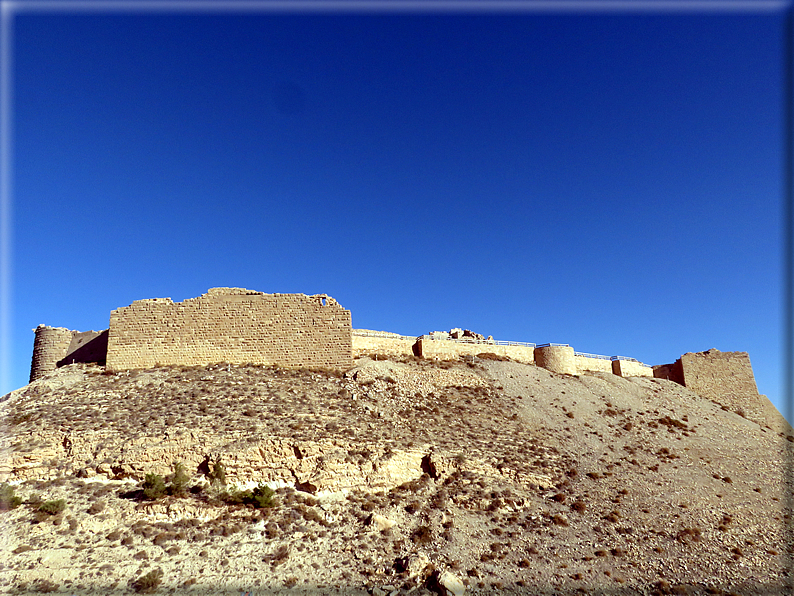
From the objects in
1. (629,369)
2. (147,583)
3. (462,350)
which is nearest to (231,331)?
(147,583)

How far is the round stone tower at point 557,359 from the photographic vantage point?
25.3 meters

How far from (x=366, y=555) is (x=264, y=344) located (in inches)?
413

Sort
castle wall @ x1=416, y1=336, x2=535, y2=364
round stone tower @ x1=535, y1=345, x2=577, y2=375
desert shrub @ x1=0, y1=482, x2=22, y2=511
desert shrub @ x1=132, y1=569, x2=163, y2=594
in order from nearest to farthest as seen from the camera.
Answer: desert shrub @ x1=132, y1=569, x2=163, y2=594
desert shrub @ x1=0, y1=482, x2=22, y2=511
castle wall @ x1=416, y1=336, x2=535, y2=364
round stone tower @ x1=535, y1=345, x2=577, y2=375

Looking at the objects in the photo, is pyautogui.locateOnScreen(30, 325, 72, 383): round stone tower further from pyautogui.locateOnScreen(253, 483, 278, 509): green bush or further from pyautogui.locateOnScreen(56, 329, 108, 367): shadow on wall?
pyautogui.locateOnScreen(253, 483, 278, 509): green bush

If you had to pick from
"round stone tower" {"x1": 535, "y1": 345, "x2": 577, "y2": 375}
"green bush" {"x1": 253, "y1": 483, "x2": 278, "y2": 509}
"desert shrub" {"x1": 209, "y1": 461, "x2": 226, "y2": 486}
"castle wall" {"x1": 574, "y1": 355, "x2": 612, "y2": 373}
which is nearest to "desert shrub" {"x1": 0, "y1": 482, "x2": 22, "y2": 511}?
"desert shrub" {"x1": 209, "y1": 461, "x2": 226, "y2": 486}

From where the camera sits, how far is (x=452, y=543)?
11594mm

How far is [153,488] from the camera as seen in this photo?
1179cm

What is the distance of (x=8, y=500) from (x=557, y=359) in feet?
75.5

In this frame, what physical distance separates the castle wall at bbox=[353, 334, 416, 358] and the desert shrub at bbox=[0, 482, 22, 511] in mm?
12995

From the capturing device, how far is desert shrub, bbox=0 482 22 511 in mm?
11148

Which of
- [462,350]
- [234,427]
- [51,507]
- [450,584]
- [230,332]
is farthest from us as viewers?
[462,350]

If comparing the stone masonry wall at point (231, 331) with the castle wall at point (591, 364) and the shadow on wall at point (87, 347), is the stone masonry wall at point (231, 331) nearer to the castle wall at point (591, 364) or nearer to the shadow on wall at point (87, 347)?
the shadow on wall at point (87, 347)

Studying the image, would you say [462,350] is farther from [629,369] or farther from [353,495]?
[353,495]

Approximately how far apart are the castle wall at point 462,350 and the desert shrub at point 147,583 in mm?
15631
